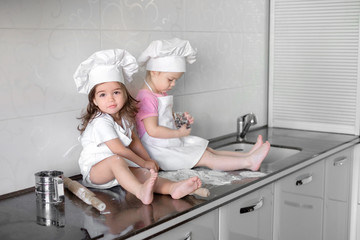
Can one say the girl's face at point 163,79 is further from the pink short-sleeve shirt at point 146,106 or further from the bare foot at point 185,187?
the bare foot at point 185,187

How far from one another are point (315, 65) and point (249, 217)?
1243 millimetres

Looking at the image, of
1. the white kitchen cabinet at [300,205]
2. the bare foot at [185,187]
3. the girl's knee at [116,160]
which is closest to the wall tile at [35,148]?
the girl's knee at [116,160]

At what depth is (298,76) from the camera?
2715 millimetres

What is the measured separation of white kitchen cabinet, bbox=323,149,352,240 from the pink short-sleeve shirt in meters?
0.86

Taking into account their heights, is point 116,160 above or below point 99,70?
below

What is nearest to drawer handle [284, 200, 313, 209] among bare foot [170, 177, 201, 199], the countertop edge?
the countertop edge

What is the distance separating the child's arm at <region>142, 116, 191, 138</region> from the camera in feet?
5.85

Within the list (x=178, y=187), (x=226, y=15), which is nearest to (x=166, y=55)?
(x=178, y=187)

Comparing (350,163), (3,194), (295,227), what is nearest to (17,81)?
(3,194)

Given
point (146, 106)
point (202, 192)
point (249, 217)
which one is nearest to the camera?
point (202, 192)

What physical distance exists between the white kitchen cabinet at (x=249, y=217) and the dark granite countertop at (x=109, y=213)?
1.5 inches

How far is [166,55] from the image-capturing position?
5.80ft

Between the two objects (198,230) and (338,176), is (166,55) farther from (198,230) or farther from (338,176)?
(338,176)

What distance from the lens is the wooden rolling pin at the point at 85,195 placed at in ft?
Answer: 4.53
